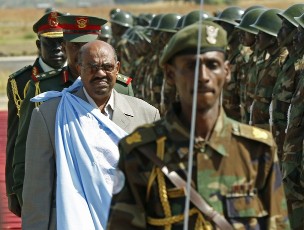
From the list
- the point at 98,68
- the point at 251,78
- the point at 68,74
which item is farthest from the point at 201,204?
the point at 251,78

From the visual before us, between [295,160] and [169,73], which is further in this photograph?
[295,160]

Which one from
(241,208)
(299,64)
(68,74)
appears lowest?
(299,64)

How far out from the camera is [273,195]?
4.27m

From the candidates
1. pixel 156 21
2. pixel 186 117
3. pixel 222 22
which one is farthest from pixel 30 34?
pixel 186 117

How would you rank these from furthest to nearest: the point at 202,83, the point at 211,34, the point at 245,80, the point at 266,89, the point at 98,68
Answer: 1. the point at 245,80
2. the point at 266,89
3. the point at 98,68
4. the point at 211,34
5. the point at 202,83

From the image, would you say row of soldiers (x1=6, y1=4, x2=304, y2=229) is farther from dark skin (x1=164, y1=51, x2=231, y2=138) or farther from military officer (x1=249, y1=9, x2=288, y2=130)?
dark skin (x1=164, y1=51, x2=231, y2=138)

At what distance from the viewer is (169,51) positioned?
14.0 ft

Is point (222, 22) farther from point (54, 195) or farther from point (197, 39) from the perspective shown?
point (197, 39)

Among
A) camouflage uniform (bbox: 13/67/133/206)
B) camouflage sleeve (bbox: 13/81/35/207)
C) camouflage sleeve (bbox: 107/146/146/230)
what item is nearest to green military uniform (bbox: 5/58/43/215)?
camouflage uniform (bbox: 13/67/133/206)

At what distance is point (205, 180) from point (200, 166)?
0.19ft

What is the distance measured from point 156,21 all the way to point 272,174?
1479 centimetres

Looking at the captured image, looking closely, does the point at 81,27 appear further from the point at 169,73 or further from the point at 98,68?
the point at 169,73

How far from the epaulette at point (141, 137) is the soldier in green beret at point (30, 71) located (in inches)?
135

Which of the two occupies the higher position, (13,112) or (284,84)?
(13,112)
